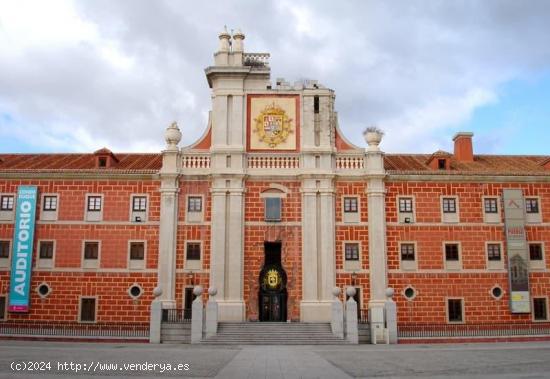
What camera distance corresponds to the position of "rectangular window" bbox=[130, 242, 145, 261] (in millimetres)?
36312

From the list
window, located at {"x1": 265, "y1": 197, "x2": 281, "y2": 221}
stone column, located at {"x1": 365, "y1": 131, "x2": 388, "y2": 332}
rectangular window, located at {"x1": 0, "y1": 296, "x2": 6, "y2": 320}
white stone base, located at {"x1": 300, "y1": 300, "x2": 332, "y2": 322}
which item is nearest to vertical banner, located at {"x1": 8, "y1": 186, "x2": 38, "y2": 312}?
rectangular window, located at {"x1": 0, "y1": 296, "x2": 6, "y2": 320}

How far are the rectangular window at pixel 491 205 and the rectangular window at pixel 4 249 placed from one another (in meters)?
29.1

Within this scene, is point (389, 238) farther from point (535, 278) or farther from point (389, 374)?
point (389, 374)

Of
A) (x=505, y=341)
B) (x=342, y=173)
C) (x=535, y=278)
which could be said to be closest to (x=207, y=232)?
(x=342, y=173)

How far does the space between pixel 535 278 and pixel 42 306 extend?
96.3 feet

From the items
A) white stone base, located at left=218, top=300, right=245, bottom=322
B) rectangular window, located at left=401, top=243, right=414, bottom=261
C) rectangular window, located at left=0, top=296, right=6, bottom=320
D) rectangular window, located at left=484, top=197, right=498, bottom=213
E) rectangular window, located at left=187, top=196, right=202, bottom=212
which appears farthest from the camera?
rectangular window, located at left=484, top=197, right=498, bottom=213

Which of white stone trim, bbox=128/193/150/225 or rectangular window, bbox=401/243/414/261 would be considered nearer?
rectangular window, bbox=401/243/414/261

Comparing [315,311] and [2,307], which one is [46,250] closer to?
[2,307]

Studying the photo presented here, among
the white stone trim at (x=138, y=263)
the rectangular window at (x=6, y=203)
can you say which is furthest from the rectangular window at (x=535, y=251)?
the rectangular window at (x=6, y=203)

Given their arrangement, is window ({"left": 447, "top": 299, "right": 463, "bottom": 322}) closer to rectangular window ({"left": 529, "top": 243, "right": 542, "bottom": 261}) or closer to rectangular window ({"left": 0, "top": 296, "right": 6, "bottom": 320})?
rectangular window ({"left": 529, "top": 243, "right": 542, "bottom": 261})

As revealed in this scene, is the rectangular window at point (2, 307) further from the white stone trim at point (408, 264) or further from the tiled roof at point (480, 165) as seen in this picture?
the tiled roof at point (480, 165)

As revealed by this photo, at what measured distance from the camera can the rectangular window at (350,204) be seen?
36969mm

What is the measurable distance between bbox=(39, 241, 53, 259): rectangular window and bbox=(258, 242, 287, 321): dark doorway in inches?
502

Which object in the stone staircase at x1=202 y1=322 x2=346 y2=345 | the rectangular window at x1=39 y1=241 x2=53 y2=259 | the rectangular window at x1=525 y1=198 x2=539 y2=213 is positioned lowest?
the stone staircase at x1=202 y1=322 x2=346 y2=345
